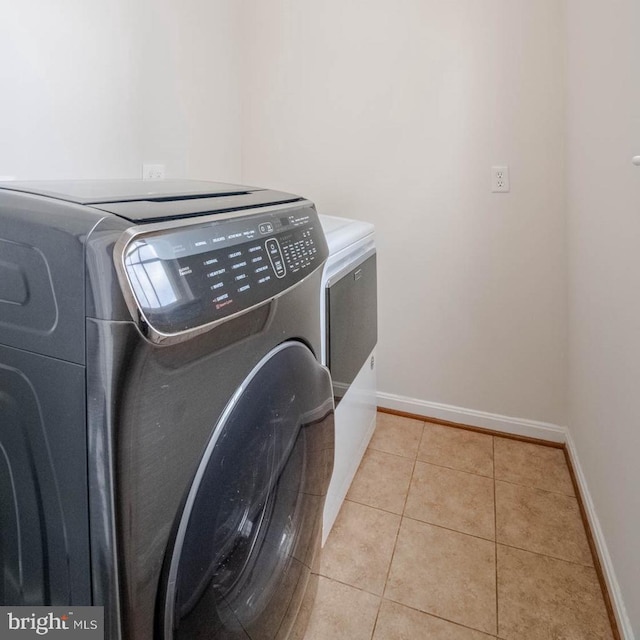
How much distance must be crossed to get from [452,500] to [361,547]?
417 millimetres

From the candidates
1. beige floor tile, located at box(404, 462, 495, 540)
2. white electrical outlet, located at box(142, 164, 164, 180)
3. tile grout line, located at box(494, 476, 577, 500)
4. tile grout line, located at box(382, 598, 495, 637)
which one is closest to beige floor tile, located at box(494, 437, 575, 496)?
tile grout line, located at box(494, 476, 577, 500)

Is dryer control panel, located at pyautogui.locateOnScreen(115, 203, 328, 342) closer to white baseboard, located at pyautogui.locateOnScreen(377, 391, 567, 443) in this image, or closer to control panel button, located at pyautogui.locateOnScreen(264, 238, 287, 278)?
control panel button, located at pyautogui.locateOnScreen(264, 238, 287, 278)

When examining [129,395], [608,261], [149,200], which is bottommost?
[129,395]

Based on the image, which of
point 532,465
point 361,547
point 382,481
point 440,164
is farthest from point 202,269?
point 532,465

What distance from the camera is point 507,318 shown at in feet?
6.22

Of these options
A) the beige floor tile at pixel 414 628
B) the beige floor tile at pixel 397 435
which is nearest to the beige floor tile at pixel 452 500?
the beige floor tile at pixel 397 435

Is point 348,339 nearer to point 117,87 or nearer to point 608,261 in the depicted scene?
point 608,261

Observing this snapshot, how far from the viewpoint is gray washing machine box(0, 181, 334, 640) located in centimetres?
43

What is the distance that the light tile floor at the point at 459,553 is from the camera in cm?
114

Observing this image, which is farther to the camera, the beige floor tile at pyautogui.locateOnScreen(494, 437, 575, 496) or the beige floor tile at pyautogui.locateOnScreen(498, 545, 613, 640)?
the beige floor tile at pyautogui.locateOnScreen(494, 437, 575, 496)

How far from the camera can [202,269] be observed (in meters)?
0.50

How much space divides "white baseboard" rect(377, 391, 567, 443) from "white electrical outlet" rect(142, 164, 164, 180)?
4.67 feet

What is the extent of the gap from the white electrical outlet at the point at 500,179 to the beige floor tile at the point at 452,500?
1167mm

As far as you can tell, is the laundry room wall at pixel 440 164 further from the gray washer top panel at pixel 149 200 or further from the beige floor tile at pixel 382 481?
the gray washer top panel at pixel 149 200
